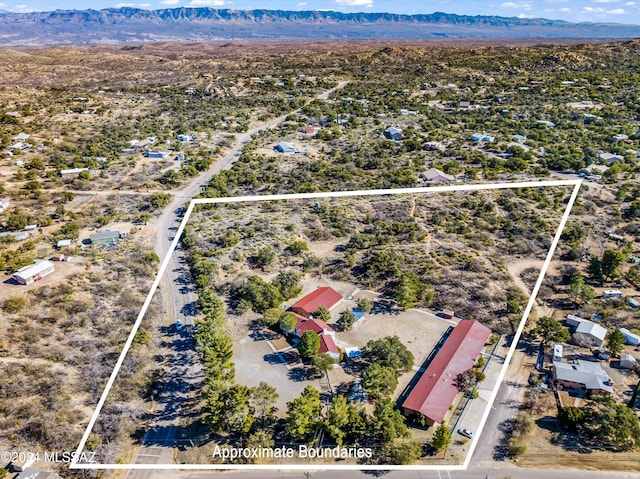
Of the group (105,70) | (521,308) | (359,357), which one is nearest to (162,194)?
(359,357)

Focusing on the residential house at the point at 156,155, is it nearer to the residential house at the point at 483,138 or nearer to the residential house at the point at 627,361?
the residential house at the point at 483,138

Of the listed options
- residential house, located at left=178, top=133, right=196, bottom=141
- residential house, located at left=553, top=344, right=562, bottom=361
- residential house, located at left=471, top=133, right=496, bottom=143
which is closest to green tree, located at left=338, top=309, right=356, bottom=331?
residential house, located at left=553, top=344, right=562, bottom=361

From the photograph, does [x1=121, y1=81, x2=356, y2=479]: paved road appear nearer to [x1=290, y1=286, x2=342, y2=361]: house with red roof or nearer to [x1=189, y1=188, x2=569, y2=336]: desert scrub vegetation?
[x1=189, y1=188, x2=569, y2=336]: desert scrub vegetation

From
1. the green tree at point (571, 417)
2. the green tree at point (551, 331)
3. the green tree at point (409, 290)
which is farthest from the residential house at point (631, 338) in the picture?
the green tree at point (409, 290)

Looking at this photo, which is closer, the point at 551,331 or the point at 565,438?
the point at 565,438

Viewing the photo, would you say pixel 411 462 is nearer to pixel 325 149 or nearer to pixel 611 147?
pixel 325 149

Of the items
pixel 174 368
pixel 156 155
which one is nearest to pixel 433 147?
pixel 156 155

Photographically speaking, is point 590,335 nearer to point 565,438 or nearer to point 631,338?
point 631,338
